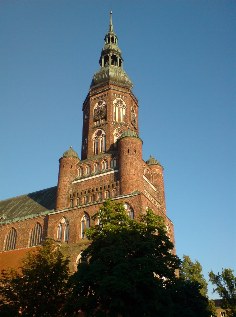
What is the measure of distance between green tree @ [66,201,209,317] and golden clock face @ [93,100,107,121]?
21.0 meters

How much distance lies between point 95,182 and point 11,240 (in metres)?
11.8

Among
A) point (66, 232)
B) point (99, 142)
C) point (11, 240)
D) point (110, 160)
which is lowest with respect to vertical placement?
point (66, 232)

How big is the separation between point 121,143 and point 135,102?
35.0ft

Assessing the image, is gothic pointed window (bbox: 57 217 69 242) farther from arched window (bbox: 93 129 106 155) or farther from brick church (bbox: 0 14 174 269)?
arched window (bbox: 93 129 106 155)

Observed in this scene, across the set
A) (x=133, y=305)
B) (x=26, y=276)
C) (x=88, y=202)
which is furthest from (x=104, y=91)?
(x=133, y=305)

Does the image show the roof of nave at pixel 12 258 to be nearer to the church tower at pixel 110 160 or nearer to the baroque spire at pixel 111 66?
the church tower at pixel 110 160

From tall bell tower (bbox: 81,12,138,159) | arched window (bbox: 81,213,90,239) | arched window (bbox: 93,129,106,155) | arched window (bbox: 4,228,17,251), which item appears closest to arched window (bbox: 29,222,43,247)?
arched window (bbox: 4,228,17,251)

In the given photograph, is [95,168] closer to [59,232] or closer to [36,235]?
[59,232]

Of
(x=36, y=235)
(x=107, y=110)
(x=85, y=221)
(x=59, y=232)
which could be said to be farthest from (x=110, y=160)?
(x=36, y=235)

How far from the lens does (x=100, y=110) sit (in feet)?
145

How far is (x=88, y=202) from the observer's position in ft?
120

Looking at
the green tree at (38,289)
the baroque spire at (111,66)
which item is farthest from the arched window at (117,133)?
the green tree at (38,289)

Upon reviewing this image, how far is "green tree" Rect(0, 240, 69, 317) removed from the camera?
22.6 m

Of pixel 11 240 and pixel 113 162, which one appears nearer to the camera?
pixel 113 162
